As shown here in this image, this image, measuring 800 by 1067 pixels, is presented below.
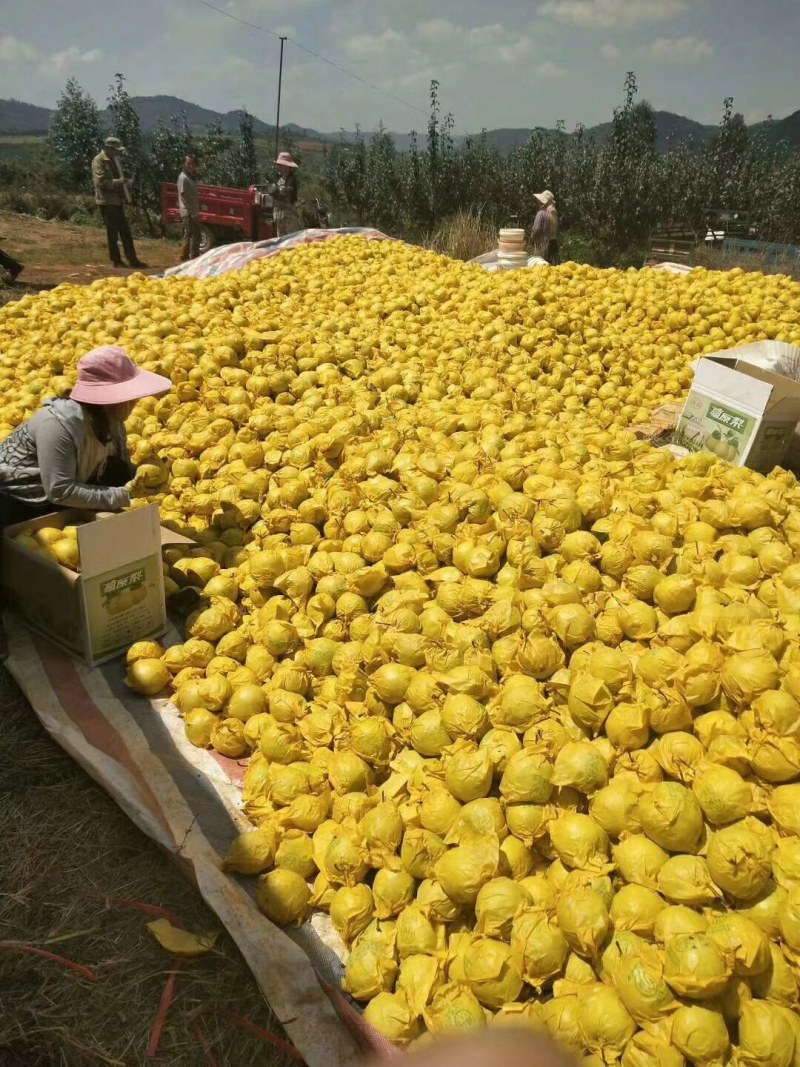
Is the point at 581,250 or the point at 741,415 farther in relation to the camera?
the point at 581,250

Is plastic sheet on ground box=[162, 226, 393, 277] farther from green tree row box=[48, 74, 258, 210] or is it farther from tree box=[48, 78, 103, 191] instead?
tree box=[48, 78, 103, 191]

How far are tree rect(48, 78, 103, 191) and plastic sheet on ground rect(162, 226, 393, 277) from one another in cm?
2903

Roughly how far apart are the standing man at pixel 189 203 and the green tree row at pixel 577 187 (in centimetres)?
958

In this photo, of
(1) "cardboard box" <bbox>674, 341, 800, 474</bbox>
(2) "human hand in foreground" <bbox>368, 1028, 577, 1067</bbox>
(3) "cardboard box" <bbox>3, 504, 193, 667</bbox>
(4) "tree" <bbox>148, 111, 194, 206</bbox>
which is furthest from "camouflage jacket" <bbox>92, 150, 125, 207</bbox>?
(4) "tree" <bbox>148, 111, 194, 206</bbox>

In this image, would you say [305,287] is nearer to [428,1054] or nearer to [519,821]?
[519,821]

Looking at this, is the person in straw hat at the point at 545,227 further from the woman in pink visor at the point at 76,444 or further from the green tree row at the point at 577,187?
the woman in pink visor at the point at 76,444

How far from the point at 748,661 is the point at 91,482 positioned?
12.1ft

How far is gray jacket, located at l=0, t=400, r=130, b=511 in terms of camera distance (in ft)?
12.2

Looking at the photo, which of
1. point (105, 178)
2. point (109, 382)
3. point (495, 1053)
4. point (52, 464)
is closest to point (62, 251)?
point (105, 178)

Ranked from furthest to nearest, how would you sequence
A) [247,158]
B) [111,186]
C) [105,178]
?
[247,158], [111,186], [105,178]

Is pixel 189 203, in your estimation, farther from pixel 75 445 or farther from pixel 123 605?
pixel 123 605

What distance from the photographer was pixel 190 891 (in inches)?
108

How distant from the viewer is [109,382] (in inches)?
150

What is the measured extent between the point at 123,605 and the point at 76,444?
93 centimetres
